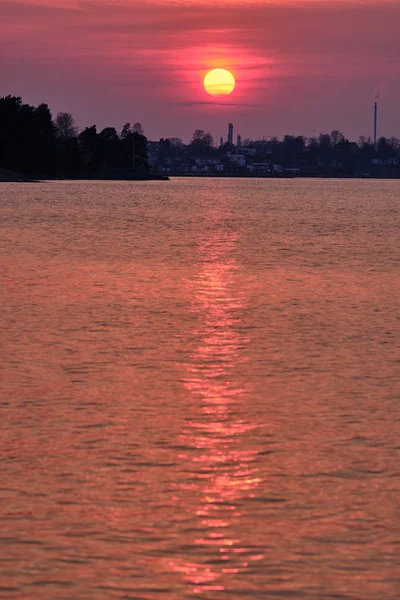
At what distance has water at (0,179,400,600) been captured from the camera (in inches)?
468

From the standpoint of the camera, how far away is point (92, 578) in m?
11.5

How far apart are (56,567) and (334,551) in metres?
3.00

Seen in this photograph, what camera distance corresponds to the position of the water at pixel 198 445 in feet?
39.0

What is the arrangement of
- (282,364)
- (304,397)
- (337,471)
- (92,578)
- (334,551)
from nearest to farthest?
(92,578), (334,551), (337,471), (304,397), (282,364)

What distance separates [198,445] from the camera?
680 inches

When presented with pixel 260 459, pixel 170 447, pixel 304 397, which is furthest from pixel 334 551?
pixel 304 397

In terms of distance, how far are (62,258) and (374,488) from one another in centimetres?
4671

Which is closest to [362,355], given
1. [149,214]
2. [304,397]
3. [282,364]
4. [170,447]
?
[282,364]

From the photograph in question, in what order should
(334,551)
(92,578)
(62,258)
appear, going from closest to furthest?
(92,578) < (334,551) < (62,258)

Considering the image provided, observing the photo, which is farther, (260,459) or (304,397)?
(304,397)

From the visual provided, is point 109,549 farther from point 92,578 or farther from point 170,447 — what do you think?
point 170,447

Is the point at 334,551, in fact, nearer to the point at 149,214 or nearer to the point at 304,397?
the point at 304,397

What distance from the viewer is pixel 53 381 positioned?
895 inches

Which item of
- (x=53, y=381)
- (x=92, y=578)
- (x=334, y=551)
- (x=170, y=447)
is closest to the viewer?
(x=92, y=578)
